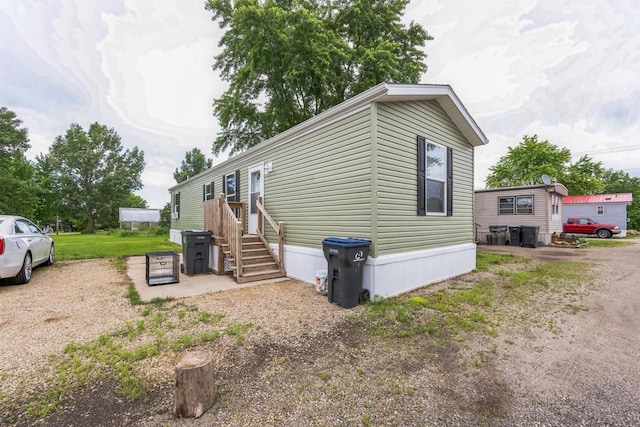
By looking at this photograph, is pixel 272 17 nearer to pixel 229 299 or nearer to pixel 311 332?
pixel 229 299

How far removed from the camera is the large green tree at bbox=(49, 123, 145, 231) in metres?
31.4

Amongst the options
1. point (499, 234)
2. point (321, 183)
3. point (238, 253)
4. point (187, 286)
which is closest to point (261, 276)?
point (238, 253)

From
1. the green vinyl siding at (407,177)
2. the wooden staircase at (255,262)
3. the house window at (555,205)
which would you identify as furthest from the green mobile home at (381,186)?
the house window at (555,205)

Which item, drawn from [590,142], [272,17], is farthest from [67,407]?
[590,142]

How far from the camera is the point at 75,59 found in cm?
838

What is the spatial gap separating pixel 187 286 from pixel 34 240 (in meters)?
3.99

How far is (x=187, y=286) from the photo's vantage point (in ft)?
18.8

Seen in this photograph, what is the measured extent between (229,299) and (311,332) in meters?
1.99

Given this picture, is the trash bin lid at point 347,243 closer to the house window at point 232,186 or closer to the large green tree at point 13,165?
the house window at point 232,186

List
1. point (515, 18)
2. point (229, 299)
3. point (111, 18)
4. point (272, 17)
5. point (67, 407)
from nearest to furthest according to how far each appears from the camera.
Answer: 1. point (67, 407)
2. point (229, 299)
3. point (111, 18)
4. point (515, 18)
5. point (272, 17)

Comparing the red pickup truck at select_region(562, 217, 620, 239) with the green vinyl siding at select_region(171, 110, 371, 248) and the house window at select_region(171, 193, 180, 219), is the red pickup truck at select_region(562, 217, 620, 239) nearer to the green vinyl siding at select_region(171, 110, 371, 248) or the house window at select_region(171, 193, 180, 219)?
the green vinyl siding at select_region(171, 110, 371, 248)

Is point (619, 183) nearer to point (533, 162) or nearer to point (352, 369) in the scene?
point (533, 162)

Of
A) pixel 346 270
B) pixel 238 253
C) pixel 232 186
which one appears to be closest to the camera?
pixel 346 270

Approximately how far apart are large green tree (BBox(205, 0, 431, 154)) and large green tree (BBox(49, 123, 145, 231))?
26.0m
